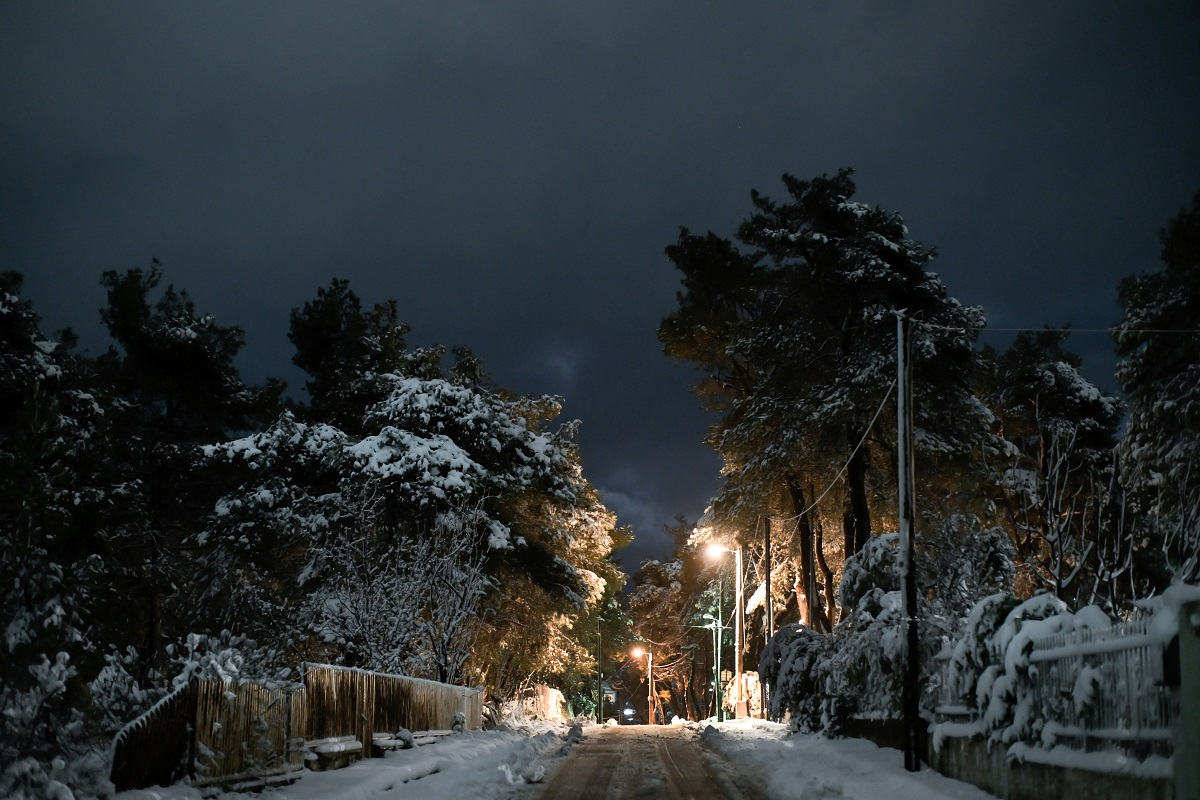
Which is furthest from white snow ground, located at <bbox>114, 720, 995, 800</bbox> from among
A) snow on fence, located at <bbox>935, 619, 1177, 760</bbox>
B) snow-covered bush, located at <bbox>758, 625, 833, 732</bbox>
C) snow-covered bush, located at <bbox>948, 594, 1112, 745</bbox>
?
snow-covered bush, located at <bbox>758, 625, 833, 732</bbox>

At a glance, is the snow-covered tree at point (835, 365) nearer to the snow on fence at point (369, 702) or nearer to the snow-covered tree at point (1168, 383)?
the snow-covered tree at point (1168, 383)

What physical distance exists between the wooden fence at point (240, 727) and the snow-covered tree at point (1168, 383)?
16869 millimetres

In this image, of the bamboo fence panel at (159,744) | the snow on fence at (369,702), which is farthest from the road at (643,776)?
the bamboo fence panel at (159,744)

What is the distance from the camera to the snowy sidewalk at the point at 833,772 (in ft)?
42.4

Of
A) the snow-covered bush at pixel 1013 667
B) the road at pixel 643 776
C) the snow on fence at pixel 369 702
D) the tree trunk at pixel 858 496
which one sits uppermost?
the tree trunk at pixel 858 496

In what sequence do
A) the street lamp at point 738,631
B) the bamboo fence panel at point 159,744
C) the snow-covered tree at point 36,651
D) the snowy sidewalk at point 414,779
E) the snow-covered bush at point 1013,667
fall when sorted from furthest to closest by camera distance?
the street lamp at point 738,631 → the snowy sidewalk at point 414,779 → the snow-covered bush at point 1013,667 → the bamboo fence panel at point 159,744 → the snow-covered tree at point 36,651

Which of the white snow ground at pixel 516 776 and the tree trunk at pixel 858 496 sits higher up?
the tree trunk at pixel 858 496

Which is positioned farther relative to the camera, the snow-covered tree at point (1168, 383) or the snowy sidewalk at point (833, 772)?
the snow-covered tree at point (1168, 383)

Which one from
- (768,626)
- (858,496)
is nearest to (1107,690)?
(858,496)

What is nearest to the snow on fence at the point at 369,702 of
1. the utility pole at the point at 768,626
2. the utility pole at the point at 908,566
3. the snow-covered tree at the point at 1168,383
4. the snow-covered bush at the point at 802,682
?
the snow-covered bush at the point at 802,682

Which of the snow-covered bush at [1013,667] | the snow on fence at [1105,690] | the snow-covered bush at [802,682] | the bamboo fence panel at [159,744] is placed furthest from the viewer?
the snow-covered bush at [802,682]

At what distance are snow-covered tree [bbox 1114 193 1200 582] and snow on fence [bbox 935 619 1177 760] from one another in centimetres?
1275

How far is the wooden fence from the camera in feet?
31.3

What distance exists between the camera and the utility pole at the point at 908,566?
1571cm
